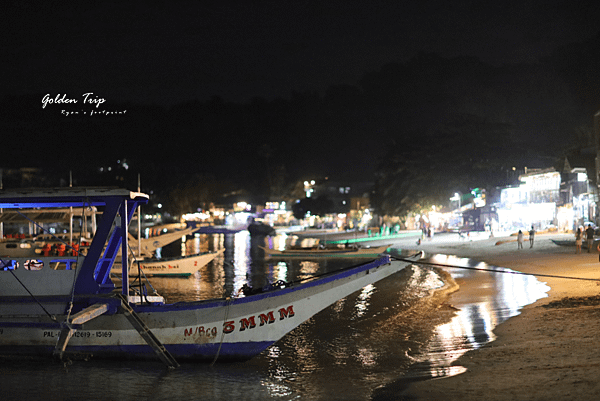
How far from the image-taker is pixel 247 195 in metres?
125

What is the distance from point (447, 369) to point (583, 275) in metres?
11.3

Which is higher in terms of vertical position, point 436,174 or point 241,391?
point 436,174

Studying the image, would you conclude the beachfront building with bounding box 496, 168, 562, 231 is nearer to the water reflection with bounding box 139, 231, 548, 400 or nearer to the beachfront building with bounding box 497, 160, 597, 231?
the beachfront building with bounding box 497, 160, 597, 231

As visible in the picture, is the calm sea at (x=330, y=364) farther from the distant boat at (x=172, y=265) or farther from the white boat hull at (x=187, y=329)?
the distant boat at (x=172, y=265)

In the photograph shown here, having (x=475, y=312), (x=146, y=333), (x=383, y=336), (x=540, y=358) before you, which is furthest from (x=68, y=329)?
(x=475, y=312)

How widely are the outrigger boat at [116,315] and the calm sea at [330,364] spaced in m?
0.40

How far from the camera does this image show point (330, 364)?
1070cm

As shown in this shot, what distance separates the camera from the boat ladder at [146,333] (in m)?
9.80

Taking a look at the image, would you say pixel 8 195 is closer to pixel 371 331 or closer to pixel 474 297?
pixel 371 331

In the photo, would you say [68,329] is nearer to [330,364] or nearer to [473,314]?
[330,364]

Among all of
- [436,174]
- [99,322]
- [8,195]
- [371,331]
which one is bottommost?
[371,331]

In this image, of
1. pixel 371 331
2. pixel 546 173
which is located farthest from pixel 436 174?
pixel 371 331

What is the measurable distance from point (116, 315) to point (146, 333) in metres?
0.80

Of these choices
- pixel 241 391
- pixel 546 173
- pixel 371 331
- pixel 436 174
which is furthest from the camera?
pixel 436 174
